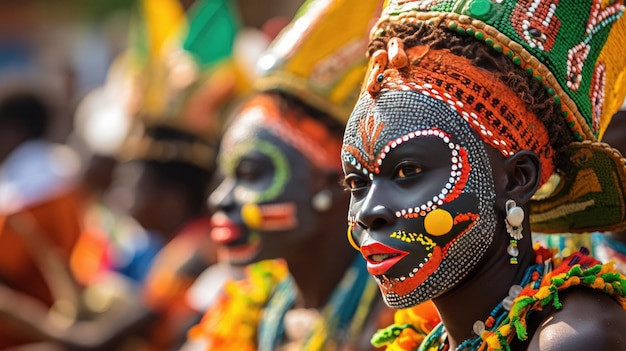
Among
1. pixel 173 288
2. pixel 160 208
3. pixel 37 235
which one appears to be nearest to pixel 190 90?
pixel 160 208

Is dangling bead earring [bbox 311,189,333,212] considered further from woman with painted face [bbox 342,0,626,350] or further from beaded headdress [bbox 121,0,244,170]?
beaded headdress [bbox 121,0,244,170]

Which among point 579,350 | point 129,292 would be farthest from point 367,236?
point 129,292

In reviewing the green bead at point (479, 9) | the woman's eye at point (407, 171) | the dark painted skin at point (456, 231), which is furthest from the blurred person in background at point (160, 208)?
the green bead at point (479, 9)

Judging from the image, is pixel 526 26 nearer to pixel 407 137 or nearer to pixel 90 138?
pixel 407 137

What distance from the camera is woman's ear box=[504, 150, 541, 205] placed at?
9.36 feet

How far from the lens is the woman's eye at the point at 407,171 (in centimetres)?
280

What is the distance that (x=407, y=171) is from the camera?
2812 mm

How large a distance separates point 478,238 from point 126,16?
448 inches

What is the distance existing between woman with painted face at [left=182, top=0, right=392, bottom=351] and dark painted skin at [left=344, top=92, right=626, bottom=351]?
5.19ft

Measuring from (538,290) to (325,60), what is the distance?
6.73 feet

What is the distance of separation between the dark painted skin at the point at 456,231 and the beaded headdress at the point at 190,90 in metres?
3.79

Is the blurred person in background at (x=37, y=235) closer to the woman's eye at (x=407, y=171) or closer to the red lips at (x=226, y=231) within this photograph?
the red lips at (x=226, y=231)

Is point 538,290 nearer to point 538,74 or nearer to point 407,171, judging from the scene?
point 407,171

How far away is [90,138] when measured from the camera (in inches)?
349
